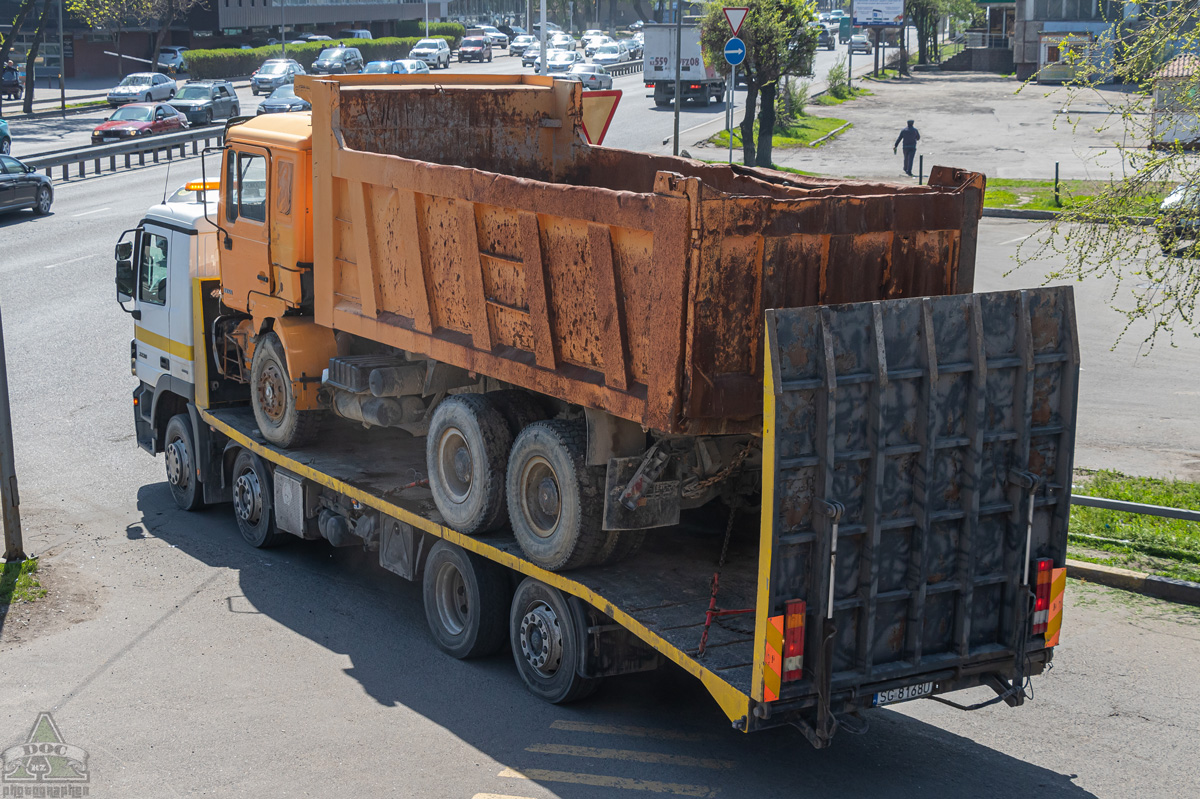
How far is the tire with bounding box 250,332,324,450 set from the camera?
10.1m

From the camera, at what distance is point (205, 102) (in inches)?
1646

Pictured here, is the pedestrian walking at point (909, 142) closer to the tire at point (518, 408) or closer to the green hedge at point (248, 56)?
the tire at point (518, 408)

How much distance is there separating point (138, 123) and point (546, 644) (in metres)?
33.6

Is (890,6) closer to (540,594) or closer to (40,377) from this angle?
(40,377)

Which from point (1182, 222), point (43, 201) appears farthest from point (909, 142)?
point (1182, 222)

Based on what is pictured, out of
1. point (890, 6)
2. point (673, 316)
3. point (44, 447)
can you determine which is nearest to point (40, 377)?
point (44, 447)

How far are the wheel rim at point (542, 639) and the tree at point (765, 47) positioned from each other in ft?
80.3

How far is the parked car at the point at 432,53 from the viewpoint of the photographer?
67375mm

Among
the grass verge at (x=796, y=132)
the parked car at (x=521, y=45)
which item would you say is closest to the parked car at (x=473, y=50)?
the parked car at (x=521, y=45)

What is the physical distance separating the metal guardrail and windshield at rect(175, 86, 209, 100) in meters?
3.87

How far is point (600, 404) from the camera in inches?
277

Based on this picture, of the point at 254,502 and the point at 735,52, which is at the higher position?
the point at 735,52

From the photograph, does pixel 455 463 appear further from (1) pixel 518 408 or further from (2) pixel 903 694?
(2) pixel 903 694

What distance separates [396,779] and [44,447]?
8000mm
